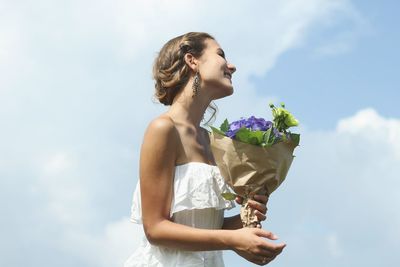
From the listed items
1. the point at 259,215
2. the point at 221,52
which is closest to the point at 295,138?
the point at 259,215

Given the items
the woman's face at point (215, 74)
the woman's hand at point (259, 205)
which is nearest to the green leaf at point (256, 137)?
the woman's hand at point (259, 205)

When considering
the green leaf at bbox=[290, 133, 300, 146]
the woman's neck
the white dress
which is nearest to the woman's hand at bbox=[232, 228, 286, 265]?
the white dress

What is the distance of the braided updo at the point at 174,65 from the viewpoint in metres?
5.44

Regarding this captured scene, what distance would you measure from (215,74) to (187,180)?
0.82 metres

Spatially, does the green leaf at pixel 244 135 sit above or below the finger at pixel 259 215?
above

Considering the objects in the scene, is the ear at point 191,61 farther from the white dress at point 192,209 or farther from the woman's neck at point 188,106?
the white dress at point 192,209

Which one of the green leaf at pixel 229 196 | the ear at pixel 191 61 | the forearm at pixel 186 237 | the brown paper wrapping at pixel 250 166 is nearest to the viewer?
the forearm at pixel 186 237

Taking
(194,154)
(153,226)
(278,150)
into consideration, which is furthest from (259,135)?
(153,226)

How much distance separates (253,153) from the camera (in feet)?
15.7

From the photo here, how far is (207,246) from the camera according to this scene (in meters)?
4.72

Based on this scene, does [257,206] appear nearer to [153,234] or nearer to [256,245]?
[256,245]

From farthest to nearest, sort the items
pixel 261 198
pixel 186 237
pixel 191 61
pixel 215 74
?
pixel 191 61 < pixel 215 74 < pixel 261 198 < pixel 186 237

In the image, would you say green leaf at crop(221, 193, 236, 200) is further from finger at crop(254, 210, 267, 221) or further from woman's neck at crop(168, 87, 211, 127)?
woman's neck at crop(168, 87, 211, 127)

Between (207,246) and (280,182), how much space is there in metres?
0.70
